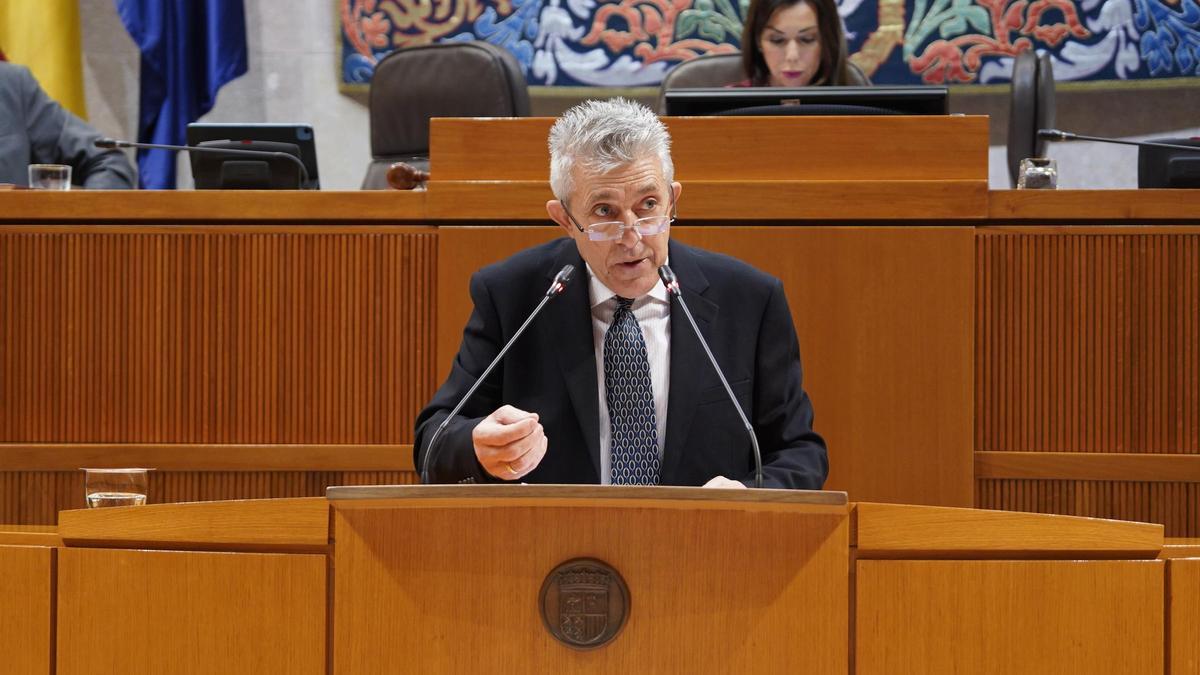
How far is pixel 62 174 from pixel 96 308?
36cm

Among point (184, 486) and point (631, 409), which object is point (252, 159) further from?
point (631, 409)

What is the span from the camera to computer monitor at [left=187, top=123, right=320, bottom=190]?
8.57 feet

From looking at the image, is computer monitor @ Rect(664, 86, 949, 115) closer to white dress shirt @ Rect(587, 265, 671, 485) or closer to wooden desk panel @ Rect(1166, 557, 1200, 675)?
white dress shirt @ Rect(587, 265, 671, 485)

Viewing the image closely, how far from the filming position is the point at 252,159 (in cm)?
271

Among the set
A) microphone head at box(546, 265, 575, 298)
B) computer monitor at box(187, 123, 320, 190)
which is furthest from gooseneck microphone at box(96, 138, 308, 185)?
microphone head at box(546, 265, 575, 298)

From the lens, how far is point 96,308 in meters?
2.35

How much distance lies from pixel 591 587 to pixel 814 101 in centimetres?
140

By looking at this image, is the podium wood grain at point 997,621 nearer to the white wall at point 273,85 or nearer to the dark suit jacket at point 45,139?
the dark suit jacket at point 45,139

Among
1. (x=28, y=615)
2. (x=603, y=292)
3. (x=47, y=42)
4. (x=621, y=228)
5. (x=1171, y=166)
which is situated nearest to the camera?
(x=28, y=615)

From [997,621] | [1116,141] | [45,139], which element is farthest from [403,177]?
[45,139]

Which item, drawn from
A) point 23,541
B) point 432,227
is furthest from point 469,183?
point 23,541

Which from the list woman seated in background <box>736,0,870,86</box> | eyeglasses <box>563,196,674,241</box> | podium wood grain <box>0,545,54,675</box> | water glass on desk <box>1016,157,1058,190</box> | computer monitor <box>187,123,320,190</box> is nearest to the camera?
podium wood grain <box>0,545,54,675</box>

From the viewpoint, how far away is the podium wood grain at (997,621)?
1.31 metres

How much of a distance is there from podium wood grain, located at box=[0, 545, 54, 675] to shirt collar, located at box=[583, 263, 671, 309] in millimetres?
770
